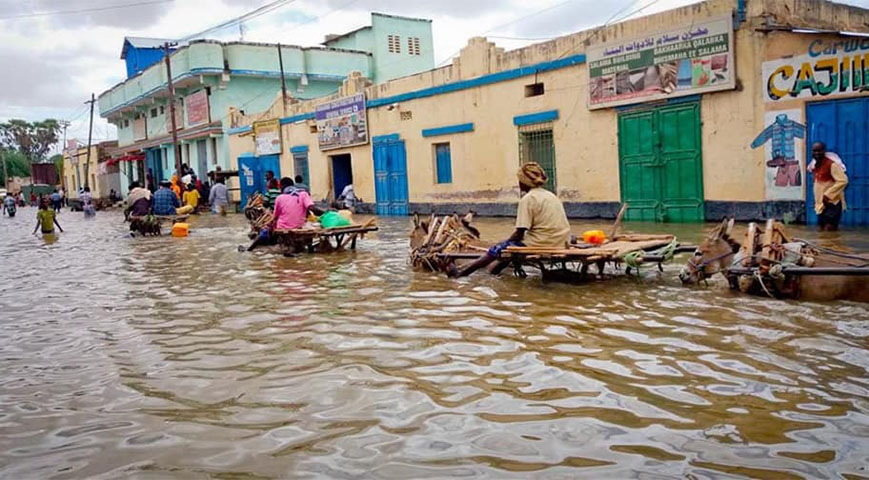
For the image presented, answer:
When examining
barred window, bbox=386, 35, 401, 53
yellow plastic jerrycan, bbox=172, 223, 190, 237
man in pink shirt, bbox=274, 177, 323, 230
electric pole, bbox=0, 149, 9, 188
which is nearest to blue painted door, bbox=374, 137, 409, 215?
yellow plastic jerrycan, bbox=172, 223, 190, 237

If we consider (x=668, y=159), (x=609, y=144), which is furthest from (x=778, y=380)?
(x=609, y=144)

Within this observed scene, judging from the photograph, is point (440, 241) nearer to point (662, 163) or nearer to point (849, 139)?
point (662, 163)

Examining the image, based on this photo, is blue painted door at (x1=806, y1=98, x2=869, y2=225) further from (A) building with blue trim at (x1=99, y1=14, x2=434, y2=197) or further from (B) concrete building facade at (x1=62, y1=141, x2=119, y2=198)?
(B) concrete building facade at (x1=62, y1=141, x2=119, y2=198)

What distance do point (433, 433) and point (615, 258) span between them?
385cm

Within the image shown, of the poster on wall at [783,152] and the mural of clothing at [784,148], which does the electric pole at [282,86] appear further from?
the mural of clothing at [784,148]

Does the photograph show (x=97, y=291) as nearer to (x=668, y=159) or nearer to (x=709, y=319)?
(x=709, y=319)

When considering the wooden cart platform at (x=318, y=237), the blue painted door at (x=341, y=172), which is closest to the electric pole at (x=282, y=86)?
the blue painted door at (x=341, y=172)

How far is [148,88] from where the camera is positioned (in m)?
36.6

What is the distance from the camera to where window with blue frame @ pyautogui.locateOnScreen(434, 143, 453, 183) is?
1983cm

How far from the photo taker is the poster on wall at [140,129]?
4175 centimetres

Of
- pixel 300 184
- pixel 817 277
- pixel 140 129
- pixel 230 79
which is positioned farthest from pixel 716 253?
pixel 140 129

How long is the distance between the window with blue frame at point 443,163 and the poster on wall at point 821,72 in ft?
30.4

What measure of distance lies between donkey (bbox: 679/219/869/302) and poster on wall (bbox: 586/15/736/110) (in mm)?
6917

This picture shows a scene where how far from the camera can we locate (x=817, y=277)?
19.6 feet
